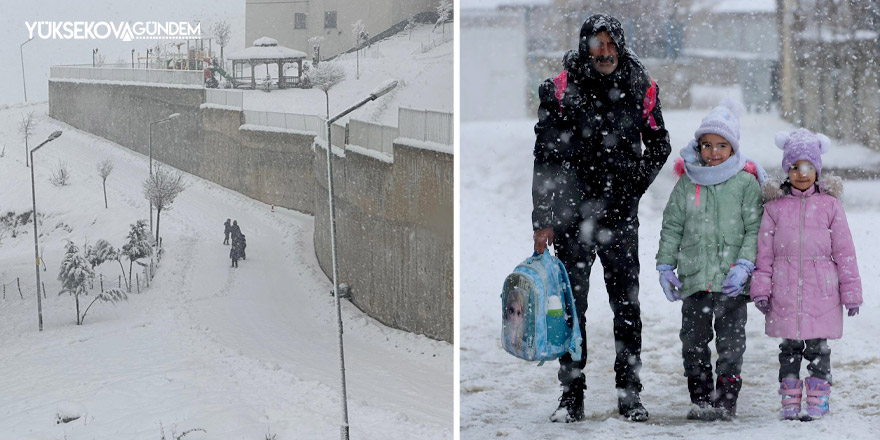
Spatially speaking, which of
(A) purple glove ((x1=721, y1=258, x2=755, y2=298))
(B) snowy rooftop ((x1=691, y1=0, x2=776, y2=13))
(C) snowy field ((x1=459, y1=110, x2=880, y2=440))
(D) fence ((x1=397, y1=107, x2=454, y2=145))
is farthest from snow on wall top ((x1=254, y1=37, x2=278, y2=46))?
(A) purple glove ((x1=721, y1=258, x2=755, y2=298))

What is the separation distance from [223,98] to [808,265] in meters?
4.12

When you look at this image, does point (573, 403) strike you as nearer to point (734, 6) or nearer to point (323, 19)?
point (323, 19)

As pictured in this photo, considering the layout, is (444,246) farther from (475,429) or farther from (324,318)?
(475,429)

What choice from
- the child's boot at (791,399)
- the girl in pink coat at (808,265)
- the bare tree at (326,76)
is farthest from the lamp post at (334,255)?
Answer: the child's boot at (791,399)

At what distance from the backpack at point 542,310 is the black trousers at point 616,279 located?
1.4 inches

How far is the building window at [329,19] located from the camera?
5.98 meters

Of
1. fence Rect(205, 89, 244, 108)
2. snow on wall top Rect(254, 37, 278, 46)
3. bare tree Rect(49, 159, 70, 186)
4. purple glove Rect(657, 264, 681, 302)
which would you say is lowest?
purple glove Rect(657, 264, 681, 302)

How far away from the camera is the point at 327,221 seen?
584cm

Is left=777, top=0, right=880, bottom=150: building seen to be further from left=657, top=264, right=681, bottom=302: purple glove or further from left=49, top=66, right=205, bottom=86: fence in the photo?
left=657, top=264, right=681, bottom=302: purple glove

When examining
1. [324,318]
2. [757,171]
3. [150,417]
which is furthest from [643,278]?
[150,417]

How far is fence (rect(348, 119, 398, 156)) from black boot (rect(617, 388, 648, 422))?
11.1 ft

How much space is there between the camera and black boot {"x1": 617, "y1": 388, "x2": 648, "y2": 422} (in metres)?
2.88

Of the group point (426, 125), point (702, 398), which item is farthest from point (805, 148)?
point (426, 125)

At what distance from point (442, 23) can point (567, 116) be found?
9.59ft
